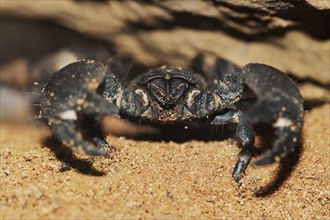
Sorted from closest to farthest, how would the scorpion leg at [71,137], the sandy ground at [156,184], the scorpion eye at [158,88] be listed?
the sandy ground at [156,184] → the scorpion leg at [71,137] → the scorpion eye at [158,88]

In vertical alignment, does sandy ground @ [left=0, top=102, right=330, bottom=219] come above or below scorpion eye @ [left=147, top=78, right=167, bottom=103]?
below

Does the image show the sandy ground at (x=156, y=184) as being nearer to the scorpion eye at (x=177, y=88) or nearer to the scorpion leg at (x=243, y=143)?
the scorpion leg at (x=243, y=143)

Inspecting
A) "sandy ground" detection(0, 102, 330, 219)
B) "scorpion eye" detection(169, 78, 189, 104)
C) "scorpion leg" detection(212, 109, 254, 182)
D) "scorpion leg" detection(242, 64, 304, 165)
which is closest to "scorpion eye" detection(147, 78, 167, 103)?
"scorpion eye" detection(169, 78, 189, 104)

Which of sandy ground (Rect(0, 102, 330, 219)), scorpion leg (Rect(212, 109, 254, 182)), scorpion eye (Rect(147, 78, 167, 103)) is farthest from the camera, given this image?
scorpion eye (Rect(147, 78, 167, 103))

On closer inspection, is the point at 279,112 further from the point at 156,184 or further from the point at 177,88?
the point at 177,88

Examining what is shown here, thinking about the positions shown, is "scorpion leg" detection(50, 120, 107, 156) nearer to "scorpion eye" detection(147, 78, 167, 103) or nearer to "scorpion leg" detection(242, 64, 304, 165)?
"scorpion eye" detection(147, 78, 167, 103)

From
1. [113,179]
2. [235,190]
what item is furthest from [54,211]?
[235,190]

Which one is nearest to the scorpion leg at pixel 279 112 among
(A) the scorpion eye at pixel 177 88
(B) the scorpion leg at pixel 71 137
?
(A) the scorpion eye at pixel 177 88
